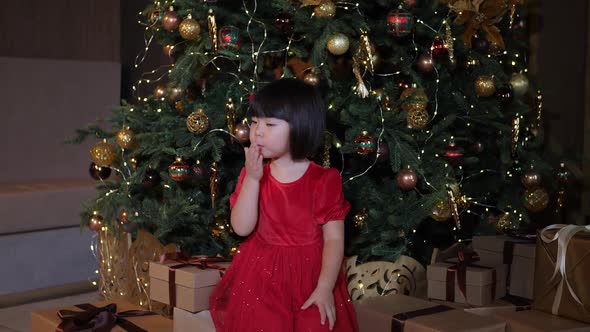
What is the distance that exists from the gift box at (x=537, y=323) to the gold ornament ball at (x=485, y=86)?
97cm

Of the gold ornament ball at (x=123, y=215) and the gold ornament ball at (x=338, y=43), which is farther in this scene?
the gold ornament ball at (x=123, y=215)

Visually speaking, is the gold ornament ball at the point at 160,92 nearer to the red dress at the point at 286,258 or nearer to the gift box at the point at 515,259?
the red dress at the point at 286,258

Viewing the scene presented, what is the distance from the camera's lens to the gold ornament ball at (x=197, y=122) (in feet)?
9.02

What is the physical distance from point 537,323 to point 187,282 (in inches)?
42.2

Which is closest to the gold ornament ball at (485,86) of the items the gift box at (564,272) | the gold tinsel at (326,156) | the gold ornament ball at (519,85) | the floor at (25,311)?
the gold ornament ball at (519,85)

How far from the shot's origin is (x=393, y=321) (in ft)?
7.11

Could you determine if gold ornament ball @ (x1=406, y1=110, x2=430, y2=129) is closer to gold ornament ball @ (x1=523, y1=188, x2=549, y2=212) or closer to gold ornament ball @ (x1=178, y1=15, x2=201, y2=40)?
gold ornament ball @ (x1=523, y1=188, x2=549, y2=212)

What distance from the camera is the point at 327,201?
207 cm

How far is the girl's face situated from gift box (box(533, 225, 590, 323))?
0.90 meters

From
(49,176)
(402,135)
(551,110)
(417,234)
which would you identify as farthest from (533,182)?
(49,176)

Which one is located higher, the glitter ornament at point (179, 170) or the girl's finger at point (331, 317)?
the glitter ornament at point (179, 170)

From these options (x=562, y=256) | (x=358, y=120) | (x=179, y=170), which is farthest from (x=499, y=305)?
(x=179, y=170)

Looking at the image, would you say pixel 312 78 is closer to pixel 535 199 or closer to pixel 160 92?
pixel 160 92

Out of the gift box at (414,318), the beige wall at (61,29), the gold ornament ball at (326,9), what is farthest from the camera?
the beige wall at (61,29)
